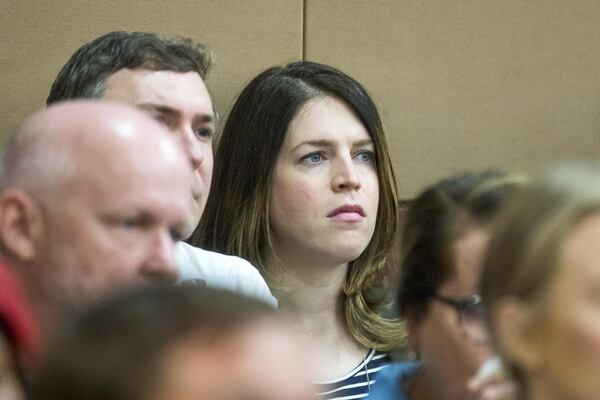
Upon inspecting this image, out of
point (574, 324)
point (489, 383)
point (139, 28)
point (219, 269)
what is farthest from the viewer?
point (139, 28)

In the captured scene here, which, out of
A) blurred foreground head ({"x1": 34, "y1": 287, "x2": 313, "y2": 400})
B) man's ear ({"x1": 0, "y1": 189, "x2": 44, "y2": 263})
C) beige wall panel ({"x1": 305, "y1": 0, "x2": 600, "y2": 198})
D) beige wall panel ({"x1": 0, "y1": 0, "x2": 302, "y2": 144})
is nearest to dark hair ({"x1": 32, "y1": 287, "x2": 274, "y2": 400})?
blurred foreground head ({"x1": 34, "y1": 287, "x2": 313, "y2": 400})

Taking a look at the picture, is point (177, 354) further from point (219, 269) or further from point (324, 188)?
point (324, 188)

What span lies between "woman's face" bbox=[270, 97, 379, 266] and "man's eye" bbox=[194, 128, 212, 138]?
0.18 m

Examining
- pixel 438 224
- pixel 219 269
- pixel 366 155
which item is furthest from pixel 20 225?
pixel 366 155

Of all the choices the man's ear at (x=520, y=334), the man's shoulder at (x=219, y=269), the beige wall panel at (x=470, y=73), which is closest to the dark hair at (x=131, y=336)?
the man's ear at (x=520, y=334)

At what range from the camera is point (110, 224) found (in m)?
1.07

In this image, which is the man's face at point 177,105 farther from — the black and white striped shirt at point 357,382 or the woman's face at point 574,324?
the woman's face at point 574,324

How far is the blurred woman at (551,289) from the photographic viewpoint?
0.85 m

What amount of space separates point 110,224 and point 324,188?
876mm

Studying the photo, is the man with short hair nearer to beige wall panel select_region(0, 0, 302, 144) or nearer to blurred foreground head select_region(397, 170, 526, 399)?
beige wall panel select_region(0, 0, 302, 144)

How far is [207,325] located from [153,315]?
0.10 feet

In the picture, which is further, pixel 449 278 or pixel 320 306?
pixel 320 306

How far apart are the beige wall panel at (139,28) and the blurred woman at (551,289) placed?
1.29 metres

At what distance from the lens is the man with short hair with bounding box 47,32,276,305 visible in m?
1.74
